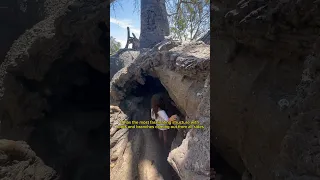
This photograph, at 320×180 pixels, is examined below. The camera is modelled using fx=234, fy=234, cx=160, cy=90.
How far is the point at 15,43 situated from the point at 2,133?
247 millimetres

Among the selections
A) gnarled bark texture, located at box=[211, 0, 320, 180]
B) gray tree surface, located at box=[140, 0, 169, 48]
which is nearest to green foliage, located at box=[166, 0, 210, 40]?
gray tree surface, located at box=[140, 0, 169, 48]

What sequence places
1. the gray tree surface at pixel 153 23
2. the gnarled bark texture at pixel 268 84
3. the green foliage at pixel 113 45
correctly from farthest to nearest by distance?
1. the gray tree surface at pixel 153 23
2. the green foliage at pixel 113 45
3. the gnarled bark texture at pixel 268 84

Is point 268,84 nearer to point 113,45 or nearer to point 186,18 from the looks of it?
point 113,45

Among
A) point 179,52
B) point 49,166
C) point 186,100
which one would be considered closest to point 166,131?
point 186,100

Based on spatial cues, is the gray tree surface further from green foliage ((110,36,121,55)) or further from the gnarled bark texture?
the gnarled bark texture

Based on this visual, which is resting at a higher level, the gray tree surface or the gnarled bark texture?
the gray tree surface

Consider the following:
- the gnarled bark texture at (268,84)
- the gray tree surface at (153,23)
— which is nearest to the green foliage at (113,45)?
the gray tree surface at (153,23)

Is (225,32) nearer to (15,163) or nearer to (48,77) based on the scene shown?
(48,77)

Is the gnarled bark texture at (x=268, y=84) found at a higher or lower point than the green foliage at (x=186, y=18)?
lower

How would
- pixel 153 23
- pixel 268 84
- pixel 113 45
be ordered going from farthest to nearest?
pixel 153 23, pixel 113 45, pixel 268 84

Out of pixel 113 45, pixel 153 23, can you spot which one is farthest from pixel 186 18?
pixel 113 45

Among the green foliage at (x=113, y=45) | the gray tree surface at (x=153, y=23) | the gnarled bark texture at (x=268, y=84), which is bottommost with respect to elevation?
the gnarled bark texture at (x=268, y=84)

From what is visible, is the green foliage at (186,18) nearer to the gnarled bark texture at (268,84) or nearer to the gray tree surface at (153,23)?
the gray tree surface at (153,23)

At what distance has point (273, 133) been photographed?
1.60ft
